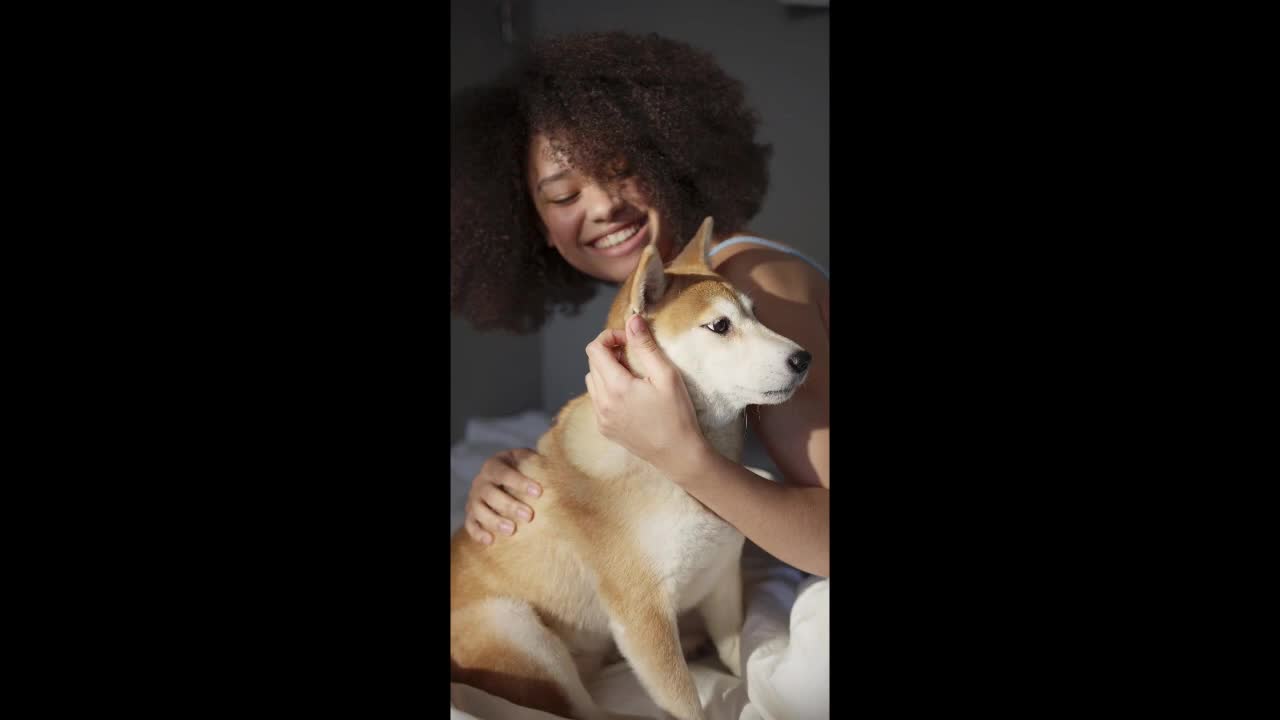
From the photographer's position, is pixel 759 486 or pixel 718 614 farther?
pixel 718 614

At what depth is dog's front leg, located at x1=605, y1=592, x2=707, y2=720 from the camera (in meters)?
0.90

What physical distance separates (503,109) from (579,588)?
1.99 feet

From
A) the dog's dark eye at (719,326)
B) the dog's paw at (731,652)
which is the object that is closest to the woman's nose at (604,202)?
the dog's dark eye at (719,326)

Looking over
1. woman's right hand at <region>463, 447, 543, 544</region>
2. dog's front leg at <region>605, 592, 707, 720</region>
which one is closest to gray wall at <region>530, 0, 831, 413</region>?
woman's right hand at <region>463, 447, 543, 544</region>

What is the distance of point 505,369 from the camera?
3.21ft

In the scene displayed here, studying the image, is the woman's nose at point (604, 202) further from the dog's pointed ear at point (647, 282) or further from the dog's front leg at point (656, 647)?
the dog's front leg at point (656, 647)

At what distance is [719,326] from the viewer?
0.84m

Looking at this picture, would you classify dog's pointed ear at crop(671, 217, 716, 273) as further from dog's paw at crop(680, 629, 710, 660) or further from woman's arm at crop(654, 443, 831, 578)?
dog's paw at crop(680, 629, 710, 660)

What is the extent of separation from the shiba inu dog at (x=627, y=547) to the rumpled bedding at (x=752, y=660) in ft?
0.07

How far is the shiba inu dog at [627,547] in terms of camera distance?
844 mm

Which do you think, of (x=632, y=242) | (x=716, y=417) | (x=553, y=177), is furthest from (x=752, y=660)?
(x=553, y=177)

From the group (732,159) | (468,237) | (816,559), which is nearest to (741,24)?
(732,159)

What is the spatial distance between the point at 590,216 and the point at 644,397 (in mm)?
250
